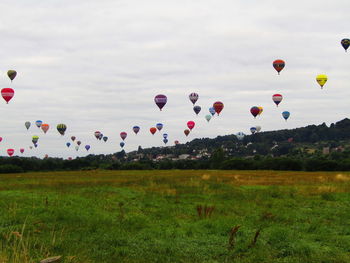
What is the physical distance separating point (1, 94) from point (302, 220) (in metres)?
65.4

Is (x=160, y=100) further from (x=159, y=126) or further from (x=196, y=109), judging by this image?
(x=159, y=126)

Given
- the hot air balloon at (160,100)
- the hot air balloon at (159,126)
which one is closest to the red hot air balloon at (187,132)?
the hot air balloon at (159,126)

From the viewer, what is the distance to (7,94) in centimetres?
7350

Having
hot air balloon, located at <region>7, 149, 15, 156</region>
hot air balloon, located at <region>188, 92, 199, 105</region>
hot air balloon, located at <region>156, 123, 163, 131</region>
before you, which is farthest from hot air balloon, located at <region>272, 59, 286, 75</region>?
hot air balloon, located at <region>7, 149, 15, 156</region>

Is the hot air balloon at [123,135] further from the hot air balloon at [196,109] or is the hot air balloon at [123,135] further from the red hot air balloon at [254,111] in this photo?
the red hot air balloon at [254,111]

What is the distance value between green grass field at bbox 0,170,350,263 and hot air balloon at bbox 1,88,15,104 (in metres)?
52.3

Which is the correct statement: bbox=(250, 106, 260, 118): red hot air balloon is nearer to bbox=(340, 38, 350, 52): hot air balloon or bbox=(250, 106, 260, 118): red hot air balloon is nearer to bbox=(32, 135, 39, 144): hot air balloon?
bbox=(340, 38, 350, 52): hot air balloon

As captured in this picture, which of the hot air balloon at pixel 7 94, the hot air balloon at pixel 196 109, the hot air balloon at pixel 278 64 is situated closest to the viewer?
the hot air balloon at pixel 7 94

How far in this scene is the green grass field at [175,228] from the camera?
12547 mm

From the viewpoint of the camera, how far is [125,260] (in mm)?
12141

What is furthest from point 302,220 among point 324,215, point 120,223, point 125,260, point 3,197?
point 3,197

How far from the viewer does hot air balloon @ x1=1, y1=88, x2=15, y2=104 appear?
73275 millimetres

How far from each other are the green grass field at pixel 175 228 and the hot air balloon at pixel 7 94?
52.3m

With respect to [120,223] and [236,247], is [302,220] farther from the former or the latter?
[120,223]
